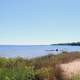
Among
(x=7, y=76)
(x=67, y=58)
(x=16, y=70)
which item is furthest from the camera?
(x=67, y=58)

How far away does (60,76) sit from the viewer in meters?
11.4

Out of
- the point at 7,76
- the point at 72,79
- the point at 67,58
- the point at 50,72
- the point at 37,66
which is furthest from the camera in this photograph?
the point at 67,58

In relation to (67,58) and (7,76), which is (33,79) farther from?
(67,58)

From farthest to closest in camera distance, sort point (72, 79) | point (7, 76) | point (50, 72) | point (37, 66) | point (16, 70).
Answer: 1. point (37, 66)
2. point (50, 72)
3. point (16, 70)
4. point (7, 76)
5. point (72, 79)

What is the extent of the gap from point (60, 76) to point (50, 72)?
829mm

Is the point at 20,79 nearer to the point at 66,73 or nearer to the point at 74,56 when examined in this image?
the point at 66,73

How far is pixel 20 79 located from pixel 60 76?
1.46m

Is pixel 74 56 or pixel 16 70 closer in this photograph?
pixel 16 70

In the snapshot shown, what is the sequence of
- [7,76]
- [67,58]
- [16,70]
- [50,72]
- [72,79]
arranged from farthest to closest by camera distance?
[67,58] → [50,72] → [16,70] → [7,76] → [72,79]

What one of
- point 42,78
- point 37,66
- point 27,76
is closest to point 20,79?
point 27,76

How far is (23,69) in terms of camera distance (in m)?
11.3

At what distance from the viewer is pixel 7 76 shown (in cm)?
1045

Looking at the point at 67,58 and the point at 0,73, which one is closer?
the point at 0,73

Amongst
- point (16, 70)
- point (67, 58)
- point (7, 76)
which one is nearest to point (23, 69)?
point (16, 70)
